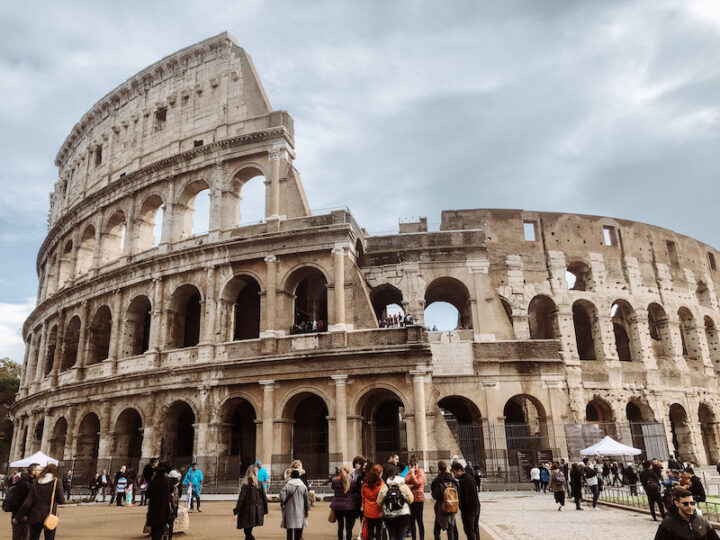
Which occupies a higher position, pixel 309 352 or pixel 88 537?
pixel 309 352

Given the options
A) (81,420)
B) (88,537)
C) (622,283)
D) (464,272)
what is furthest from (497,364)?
(81,420)

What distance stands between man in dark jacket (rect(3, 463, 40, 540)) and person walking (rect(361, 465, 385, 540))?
3.94 metres

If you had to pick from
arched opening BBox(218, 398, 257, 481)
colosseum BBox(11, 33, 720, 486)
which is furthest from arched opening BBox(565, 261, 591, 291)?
arched opening BBox(218, 398, 257, 481)

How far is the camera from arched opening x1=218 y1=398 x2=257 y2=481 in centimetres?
1923

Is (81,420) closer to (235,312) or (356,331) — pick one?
(235,312)

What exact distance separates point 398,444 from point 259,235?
9328 mm

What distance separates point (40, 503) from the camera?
6.51 metres

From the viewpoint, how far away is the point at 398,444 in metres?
21.0

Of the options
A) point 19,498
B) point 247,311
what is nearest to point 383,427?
point 247,311

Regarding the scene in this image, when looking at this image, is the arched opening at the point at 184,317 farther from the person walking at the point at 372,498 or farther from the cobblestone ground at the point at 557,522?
the person walking at the point at 372,498

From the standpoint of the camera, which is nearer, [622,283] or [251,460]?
[251,460]

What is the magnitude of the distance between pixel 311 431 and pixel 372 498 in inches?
567

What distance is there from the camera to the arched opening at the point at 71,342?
25455mm

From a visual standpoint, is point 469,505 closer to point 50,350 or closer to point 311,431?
point 311,431
